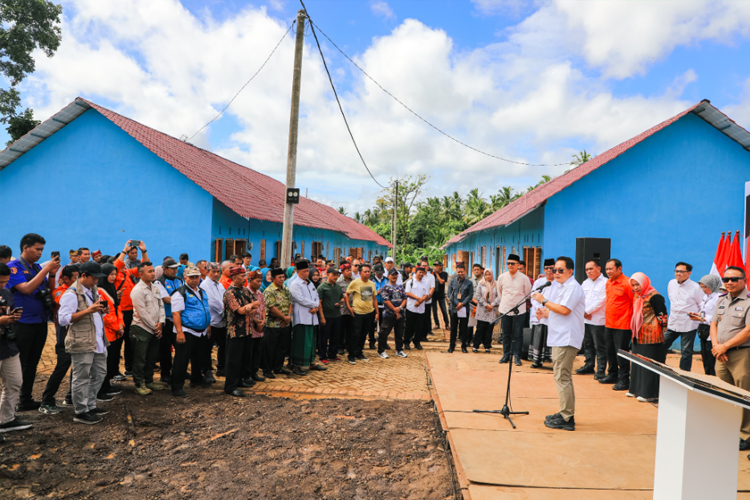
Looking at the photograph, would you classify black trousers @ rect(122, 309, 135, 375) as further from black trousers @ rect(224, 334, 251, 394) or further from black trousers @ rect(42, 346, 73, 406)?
black trousers @ rect(224, 334, 251, 394)

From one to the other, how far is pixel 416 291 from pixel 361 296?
4.88 feet

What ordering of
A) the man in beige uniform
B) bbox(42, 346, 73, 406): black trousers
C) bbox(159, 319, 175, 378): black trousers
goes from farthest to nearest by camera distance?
bbox(159, 319, 175, 378): black trousers < bbox(42, 346, 73, 406): black trousers < the man in beige uniform

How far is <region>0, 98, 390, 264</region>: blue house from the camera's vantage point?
12.6 metres

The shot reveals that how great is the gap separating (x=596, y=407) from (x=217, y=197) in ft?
31.8

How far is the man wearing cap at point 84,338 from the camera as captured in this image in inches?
196

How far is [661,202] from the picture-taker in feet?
36.4

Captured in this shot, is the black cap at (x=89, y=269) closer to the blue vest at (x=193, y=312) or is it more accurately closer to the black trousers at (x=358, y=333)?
the blue vest at (x=193, y=312)

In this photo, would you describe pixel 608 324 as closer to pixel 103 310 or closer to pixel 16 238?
pixel 103 310

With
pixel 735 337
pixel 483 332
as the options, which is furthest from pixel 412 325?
pixel 735 337

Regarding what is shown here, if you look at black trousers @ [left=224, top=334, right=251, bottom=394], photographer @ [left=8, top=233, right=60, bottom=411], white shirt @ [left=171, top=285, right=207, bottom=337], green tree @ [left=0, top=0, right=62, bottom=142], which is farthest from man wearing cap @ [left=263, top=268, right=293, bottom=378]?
green tree @ [left=0, top=0, right=62, bottom=142]

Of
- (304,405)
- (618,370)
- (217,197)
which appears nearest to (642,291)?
(618,370)

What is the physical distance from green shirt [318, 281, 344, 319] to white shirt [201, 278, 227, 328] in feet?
6.94

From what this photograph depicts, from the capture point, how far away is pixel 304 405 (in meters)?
5.98

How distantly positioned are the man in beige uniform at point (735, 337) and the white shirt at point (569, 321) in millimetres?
1392
